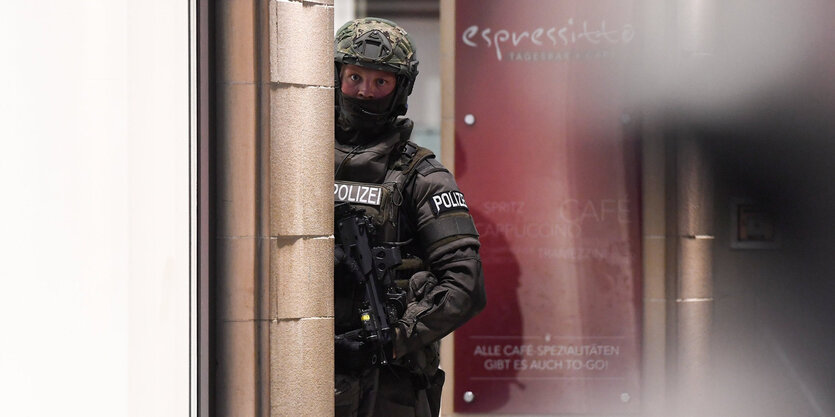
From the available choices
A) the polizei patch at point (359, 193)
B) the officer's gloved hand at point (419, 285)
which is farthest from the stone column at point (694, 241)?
the polizei patch at point (359, 193)

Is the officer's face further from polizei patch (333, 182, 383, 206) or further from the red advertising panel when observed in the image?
the red advertising panel

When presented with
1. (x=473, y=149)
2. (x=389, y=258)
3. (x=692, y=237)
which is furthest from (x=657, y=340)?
(x=389, y=258)

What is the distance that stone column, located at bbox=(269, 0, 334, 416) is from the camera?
82.1 inches

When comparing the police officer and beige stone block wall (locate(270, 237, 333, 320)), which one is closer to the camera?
beige stone block wall (locate(270, 237, 333, 320))

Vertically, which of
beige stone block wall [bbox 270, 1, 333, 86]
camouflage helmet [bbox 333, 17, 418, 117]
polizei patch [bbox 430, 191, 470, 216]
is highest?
camouflage helmet [bbox 333, 17, 418, 117]

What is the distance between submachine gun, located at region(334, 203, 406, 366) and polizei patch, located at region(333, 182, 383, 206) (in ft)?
0.27

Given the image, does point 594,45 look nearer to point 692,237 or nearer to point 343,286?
point 692,237

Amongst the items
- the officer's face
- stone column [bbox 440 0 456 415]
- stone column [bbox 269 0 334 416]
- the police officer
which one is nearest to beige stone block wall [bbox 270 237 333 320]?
stone column [bbox 269 0 334 416]

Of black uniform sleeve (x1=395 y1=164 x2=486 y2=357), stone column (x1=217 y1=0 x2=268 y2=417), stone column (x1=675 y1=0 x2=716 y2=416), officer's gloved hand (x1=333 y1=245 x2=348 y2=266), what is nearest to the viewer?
stone column (x1=217 y1=0 x2=268 y2=417)

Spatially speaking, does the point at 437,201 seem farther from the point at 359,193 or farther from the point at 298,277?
the point at 298,277

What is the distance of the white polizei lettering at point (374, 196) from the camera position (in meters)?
2.72

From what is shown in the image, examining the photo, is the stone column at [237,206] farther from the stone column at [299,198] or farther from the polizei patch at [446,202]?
the polizei patch at [446,202]

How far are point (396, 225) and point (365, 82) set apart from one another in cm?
A: 44

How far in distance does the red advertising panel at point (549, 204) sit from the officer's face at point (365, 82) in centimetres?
110
